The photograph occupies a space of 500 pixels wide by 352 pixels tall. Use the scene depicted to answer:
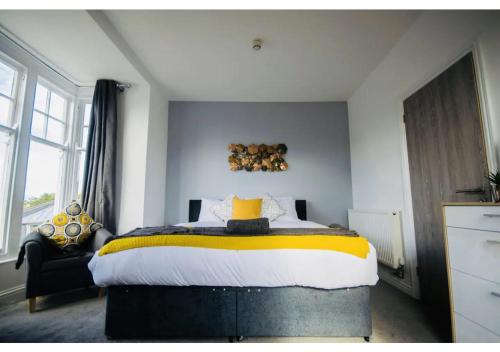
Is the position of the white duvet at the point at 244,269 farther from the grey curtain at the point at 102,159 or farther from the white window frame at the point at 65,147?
the white window frame at the point at 65,147

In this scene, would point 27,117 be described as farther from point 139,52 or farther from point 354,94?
point 354,94

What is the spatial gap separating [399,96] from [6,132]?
423 centimetres

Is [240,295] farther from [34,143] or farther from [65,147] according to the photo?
[65,147]

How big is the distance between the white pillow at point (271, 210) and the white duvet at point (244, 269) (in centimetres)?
149

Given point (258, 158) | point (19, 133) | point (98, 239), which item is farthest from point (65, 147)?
point (258, 158)

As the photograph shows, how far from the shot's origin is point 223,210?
10.0 feet

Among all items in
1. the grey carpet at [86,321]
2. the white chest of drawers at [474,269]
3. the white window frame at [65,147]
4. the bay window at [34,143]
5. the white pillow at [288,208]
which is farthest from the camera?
the white pillow at [288,208]

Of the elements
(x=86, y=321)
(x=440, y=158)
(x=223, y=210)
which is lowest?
(x=86, y=321)

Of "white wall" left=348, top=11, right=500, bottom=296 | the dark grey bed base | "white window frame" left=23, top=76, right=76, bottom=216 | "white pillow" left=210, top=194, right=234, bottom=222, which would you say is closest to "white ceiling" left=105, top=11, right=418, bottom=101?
"white wall" left=348, top=11, right=500, bottom=296

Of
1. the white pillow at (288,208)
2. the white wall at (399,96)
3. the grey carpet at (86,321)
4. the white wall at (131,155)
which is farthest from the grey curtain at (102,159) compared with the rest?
the white wall at (399,96)

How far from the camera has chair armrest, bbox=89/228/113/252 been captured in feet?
7.66

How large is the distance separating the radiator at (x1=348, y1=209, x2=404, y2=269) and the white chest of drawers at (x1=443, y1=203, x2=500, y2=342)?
115 cm

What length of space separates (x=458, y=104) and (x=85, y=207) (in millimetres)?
3979

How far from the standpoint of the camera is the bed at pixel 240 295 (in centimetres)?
146
